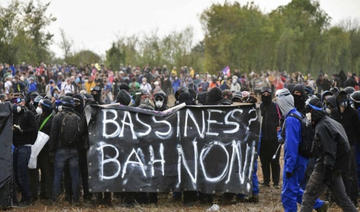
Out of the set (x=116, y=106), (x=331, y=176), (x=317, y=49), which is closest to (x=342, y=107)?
(x=331, y=176)

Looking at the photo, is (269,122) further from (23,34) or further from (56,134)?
(23,34)

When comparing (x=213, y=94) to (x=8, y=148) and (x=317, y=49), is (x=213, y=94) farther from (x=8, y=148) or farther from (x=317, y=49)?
(x=317, y=49)

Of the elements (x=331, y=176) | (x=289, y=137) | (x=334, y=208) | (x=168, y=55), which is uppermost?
(x=168, y=55)

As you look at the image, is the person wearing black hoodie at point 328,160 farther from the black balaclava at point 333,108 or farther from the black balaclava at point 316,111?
the black balaclava at point 333,108

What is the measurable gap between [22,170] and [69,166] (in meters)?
0.83

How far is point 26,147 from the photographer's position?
394 inches

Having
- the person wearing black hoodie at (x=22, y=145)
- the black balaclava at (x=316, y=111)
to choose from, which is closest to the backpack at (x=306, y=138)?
the black balaclava at (x=316, y=111)

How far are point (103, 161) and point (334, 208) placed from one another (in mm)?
3974

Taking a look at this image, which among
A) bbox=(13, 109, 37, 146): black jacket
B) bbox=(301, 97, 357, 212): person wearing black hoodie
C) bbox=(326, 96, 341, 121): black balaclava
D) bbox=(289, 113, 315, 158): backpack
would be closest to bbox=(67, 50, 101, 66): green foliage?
bbox=(13, 109, 37, 146): black jacket

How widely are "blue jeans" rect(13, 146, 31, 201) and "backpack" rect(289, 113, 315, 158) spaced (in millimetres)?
4826

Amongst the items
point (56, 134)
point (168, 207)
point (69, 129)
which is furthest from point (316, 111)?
point (56, 134)

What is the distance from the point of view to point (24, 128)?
9.92 meters

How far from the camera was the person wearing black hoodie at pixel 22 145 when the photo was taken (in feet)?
32.5

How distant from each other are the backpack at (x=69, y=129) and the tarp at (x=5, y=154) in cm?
88
